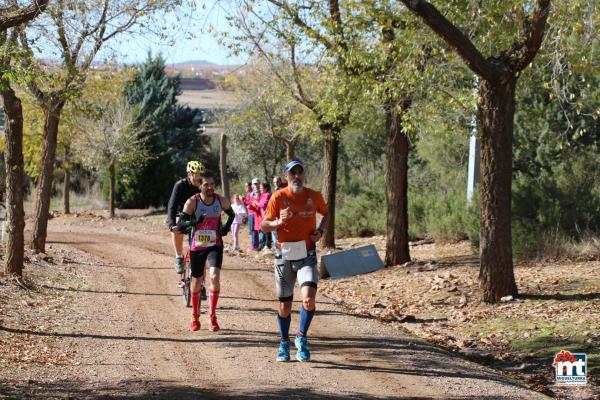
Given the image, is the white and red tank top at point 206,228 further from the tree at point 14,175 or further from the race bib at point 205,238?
the tree at point 14,175

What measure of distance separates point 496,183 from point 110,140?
25290 millimetres

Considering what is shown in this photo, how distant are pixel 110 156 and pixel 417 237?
1577 centimetres

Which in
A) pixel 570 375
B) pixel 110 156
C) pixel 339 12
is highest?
pixel 339 12

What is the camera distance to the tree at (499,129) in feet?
43.2

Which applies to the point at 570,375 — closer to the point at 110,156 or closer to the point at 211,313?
the point at 211,313

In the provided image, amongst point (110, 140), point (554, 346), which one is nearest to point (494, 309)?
point (554, 346)

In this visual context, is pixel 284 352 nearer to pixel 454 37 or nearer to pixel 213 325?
pixel 213 325

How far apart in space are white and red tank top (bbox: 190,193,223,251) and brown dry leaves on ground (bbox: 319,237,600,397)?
339cm

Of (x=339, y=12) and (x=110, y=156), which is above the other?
(x=339, y=12)

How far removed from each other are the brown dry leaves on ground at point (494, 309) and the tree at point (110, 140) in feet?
65.7

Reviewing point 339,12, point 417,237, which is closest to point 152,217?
point 417,237

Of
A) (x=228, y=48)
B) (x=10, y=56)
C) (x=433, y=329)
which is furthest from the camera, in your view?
(x=228, y=48)

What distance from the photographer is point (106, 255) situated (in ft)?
71.9

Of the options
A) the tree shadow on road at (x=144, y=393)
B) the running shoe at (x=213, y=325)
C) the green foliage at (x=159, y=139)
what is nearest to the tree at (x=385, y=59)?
the running shoe at (x=213, y=325)
